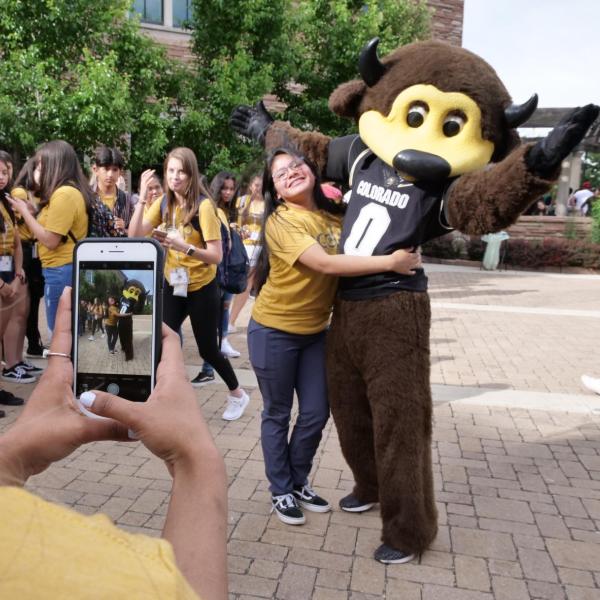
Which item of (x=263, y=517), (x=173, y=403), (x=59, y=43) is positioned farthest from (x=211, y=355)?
(x=59, y=43)

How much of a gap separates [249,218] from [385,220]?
410 centimetres

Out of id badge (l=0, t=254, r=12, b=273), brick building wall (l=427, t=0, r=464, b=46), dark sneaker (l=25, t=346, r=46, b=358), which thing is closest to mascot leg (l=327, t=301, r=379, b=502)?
id badge (l=0, t=254, r=12, b=273)

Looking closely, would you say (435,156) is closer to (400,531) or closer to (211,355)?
(400,531)

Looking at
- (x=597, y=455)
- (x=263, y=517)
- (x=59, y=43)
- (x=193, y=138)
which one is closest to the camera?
(x=263, y=517)

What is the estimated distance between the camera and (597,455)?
418 centimetres

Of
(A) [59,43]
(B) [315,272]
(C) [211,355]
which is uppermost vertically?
(A) [59,43]

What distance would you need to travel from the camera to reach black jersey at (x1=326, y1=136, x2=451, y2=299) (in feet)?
8.80

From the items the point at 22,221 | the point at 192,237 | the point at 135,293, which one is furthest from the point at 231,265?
the point at 135,293

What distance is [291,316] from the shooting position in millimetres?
2984

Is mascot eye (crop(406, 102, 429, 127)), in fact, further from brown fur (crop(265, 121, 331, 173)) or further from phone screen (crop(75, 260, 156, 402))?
phone screen (crop(75, 260, 156, 402))

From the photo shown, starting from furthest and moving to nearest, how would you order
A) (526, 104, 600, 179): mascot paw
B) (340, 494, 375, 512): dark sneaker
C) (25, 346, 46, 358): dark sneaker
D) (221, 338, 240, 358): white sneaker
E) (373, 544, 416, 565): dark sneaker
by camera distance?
(221, 338, 240, 358): white sneaker < (25, 346, 46, 358): dark sneaker < (340, 494, 375, 512): dark sneaker < (373, 544, 416, 565): dark sneaker < (526, 104, 600, 179): mascot paw

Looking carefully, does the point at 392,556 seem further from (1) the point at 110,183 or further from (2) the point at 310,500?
(1) the point at 110,183

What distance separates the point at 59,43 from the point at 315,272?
27.9 feet

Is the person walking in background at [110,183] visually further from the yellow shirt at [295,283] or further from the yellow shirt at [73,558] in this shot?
the yellow shirt at [73,558]
